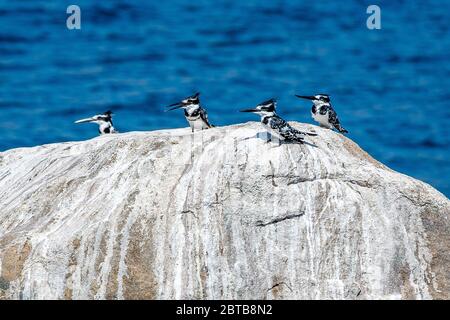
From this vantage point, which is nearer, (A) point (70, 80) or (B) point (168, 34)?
(A) point (70, 80)

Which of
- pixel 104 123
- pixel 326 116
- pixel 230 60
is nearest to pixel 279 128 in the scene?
pixel 326 116

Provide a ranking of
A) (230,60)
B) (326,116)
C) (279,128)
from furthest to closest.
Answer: (230,60), (326,116), (279,128)

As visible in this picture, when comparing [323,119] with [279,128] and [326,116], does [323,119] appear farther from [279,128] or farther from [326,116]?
[279,128]

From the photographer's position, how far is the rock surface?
37.5ft

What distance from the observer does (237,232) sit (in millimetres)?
11508

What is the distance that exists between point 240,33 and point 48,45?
19.1 ft

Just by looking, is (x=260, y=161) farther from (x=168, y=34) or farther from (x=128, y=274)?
(x=168, y=34)

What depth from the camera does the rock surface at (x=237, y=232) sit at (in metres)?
11.4

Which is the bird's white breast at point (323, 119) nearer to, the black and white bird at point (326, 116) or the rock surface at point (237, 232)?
the black and white bird at point (326, 116)

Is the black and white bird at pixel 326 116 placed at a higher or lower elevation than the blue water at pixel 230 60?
lower

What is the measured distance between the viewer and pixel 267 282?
1141 cm

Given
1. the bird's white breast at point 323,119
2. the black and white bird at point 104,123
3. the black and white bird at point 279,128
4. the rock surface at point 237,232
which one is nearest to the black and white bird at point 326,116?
the bird's white breast at point 323,119
